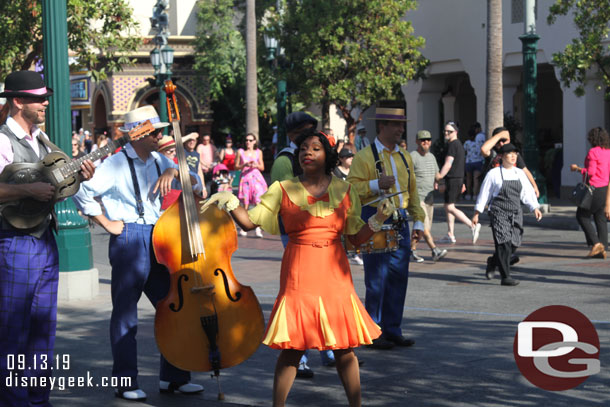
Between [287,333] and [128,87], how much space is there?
4204 centimetres

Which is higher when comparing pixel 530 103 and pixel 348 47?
pixel 348 47

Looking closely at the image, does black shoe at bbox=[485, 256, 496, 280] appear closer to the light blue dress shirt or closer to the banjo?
the light blue dress shirt

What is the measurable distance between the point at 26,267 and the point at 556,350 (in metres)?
3.96

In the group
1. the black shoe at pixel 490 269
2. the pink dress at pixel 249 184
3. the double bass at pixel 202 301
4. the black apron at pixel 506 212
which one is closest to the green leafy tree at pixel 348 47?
the pink dress at pixel 249 184

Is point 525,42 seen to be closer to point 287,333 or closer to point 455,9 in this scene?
point 455,9

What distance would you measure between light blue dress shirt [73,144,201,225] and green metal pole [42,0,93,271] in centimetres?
391

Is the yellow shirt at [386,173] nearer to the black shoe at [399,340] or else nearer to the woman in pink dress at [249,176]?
the black shoe at [399,340]

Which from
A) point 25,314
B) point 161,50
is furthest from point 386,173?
point 161,50

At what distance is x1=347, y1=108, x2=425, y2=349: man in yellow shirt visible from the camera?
8188 millimetres

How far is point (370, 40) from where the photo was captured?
29.2 m

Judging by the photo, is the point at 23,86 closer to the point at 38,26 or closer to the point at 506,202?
the point at 506,202

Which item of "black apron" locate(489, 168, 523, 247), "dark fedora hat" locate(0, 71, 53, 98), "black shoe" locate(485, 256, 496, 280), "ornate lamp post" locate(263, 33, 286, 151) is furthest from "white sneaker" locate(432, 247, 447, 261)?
"ornate lamp post" locate(263, 33, 286, 151)

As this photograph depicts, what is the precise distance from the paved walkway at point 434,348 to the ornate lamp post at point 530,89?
7484mm

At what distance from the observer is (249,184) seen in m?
18.7
